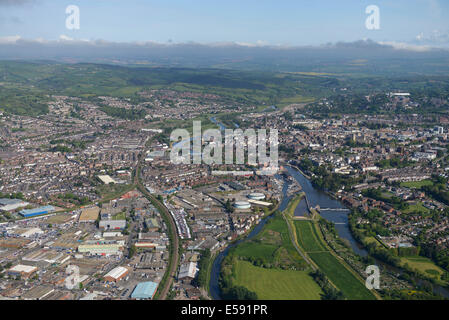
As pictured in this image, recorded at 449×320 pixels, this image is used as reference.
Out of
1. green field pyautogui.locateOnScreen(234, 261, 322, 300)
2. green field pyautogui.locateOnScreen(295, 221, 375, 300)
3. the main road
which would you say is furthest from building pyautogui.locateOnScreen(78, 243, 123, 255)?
green field pyautogui.locateOnScreen(295, 221, 375, 300)

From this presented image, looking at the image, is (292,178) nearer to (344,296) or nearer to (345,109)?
(344,296)

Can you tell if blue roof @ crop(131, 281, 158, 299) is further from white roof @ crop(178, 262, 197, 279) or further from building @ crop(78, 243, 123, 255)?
building @ crop(78, 243, 123, 255)

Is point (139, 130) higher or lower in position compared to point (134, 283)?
higher

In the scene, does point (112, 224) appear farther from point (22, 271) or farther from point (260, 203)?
point (260, 203)

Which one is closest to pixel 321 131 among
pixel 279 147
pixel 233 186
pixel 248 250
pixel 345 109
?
pixel 279 147

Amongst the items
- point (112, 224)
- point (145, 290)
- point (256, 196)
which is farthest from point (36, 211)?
point (256, 196)
